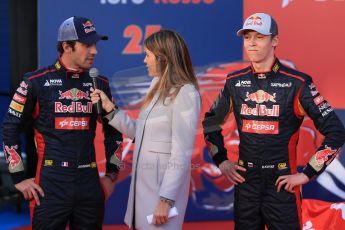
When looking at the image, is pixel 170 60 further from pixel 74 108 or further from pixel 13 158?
pixel 13 158

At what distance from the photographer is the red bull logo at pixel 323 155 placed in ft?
8.74

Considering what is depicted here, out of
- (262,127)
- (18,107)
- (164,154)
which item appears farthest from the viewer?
(262,127)

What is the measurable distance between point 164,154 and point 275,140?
2.08ft

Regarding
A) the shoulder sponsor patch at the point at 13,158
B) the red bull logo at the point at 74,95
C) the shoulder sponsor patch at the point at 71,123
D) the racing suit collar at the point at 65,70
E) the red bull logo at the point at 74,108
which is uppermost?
the racing suit collar at the point at 65,70

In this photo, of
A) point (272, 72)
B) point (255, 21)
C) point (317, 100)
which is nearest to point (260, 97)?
point (272, 72)

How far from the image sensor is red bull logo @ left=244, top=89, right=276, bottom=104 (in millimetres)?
2751

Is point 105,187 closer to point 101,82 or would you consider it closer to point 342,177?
point 101,82

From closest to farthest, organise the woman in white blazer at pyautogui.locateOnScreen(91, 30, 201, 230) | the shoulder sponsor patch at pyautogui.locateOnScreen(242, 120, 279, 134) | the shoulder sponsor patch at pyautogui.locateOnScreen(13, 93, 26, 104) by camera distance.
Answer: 1. the woman in white blazer at pyautogui.locateOnScreen(91, 30, 201, 230)
2. the shoulder sponsor patch at pyautogui.locateOnScreen(13, 93, 26, 104)
3. the shoulder sponsor patch at pyautogui.locateOnScreen(242, 120, 279, 134)

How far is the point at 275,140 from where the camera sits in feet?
8.94

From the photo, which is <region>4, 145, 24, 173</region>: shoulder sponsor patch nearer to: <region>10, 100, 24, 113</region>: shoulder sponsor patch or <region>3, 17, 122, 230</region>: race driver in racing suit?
<region>3, 17, 122, 230</region>: race driver in racing suit

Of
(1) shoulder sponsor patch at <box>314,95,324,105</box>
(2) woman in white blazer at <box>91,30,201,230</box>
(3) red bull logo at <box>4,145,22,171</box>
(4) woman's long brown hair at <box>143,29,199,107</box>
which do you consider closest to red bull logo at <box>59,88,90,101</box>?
(2) woman in white blazer at <box>91,30,201,230</box>

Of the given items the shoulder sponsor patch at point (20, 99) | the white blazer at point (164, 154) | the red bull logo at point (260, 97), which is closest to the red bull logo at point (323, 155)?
the red bull logo at point (260, 97)

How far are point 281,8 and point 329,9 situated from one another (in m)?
0.42

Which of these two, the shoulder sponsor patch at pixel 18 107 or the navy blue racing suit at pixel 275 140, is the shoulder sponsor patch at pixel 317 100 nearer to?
the navy blue racing suit at pixel 275 140
